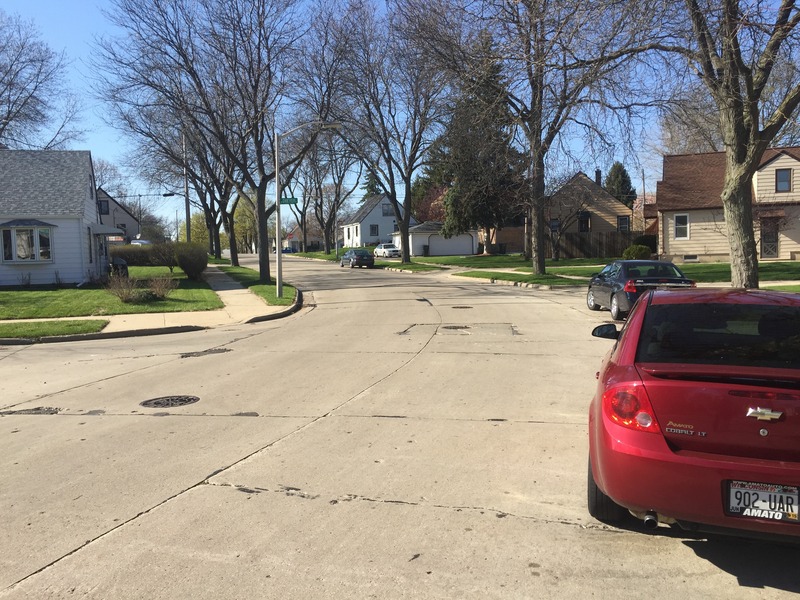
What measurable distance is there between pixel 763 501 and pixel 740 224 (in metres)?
14.5

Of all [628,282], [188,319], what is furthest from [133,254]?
[628,282]

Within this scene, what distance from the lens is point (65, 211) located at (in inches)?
1029

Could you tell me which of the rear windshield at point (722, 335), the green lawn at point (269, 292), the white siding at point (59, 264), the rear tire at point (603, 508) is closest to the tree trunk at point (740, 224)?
the rear windshield at point (722, 335)

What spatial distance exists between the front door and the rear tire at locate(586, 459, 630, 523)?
37.3 metres

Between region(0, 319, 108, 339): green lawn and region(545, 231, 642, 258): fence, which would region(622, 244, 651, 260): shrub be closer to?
region(545, 231, 642, 258): fence

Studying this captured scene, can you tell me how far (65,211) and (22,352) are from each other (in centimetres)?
1532

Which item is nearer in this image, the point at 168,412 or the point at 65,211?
the point at 168,412

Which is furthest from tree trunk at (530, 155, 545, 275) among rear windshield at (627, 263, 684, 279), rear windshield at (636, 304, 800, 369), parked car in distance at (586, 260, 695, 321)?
rear windshield at (636, 304, 800, 369)

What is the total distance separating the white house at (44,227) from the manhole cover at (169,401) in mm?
20860

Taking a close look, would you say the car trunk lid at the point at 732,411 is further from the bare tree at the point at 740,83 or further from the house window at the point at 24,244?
the house window at the point at 24,244

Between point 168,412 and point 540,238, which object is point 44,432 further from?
point 540,238

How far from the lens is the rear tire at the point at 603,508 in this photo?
4086 millimetres

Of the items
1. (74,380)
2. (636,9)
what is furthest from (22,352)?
(636,9)

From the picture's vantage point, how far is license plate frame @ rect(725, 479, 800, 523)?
3318mm
